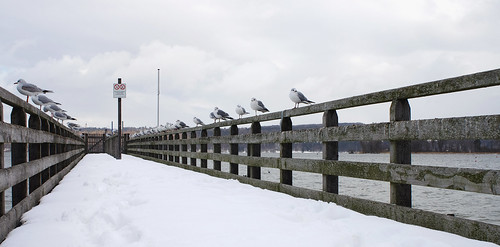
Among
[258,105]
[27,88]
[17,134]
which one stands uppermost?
[27,88]

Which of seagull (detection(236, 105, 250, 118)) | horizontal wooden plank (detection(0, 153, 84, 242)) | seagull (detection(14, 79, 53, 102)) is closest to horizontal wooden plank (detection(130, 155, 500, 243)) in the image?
horizontal wooden plank (detection(0, 153, 84, 242))

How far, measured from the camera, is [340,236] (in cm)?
331

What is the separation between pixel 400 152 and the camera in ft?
13.2

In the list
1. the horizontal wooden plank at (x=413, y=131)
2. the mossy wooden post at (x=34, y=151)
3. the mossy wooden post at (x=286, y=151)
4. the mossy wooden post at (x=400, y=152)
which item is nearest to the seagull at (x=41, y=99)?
the mossy wooden post at (x=34, y=151)

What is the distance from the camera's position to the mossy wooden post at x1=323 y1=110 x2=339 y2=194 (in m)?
5.09

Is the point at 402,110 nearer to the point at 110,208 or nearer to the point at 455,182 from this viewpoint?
the point at 455,182

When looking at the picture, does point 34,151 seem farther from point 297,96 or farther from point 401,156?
point 297,96

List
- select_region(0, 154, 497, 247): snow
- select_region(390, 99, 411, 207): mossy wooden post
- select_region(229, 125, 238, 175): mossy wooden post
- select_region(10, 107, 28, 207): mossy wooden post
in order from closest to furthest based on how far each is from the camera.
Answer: select_region(0, 154, 497, 247): snow, select_region(390, 99, 411, 207): mossy wooden post, select_region(10, 107, 28, 207): mossy wooden post, select_region(229, 125, 238, 175): mossy wooden post

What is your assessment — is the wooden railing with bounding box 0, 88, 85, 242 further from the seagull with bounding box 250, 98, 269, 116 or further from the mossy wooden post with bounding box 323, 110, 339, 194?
the seagull with bounding box 250, 98, 269, 116

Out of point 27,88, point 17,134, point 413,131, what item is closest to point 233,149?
point 17,134

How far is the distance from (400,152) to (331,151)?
117 cm

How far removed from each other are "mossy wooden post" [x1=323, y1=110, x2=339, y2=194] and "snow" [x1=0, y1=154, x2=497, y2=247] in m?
0.32

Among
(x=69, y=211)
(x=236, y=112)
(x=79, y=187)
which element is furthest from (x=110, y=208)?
(x=236, y=112)

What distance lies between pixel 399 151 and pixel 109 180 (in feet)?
17.3
